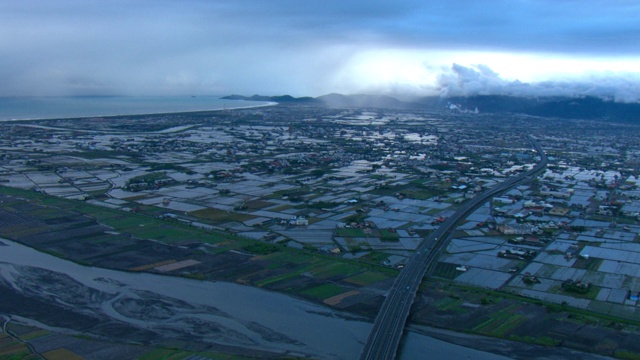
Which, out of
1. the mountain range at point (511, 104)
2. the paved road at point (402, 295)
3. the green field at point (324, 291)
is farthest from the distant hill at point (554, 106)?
the green field at point (324, 291)

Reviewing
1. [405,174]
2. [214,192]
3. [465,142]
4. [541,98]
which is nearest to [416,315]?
[214,192]

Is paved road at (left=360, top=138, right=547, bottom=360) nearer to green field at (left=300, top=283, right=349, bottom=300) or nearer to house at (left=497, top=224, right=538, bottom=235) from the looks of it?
green field at (left=300, top=283, right=349, bottom=300)

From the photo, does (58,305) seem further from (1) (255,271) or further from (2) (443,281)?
(2) (443,281)

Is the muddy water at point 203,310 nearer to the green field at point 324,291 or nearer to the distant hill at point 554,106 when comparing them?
the green field at point 324,291

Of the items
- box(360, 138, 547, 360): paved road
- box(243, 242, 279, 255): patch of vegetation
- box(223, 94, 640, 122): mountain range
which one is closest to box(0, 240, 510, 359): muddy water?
box(360, 138, 547, 360): paved road

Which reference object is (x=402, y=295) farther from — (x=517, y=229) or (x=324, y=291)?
(x=517, y=229)
